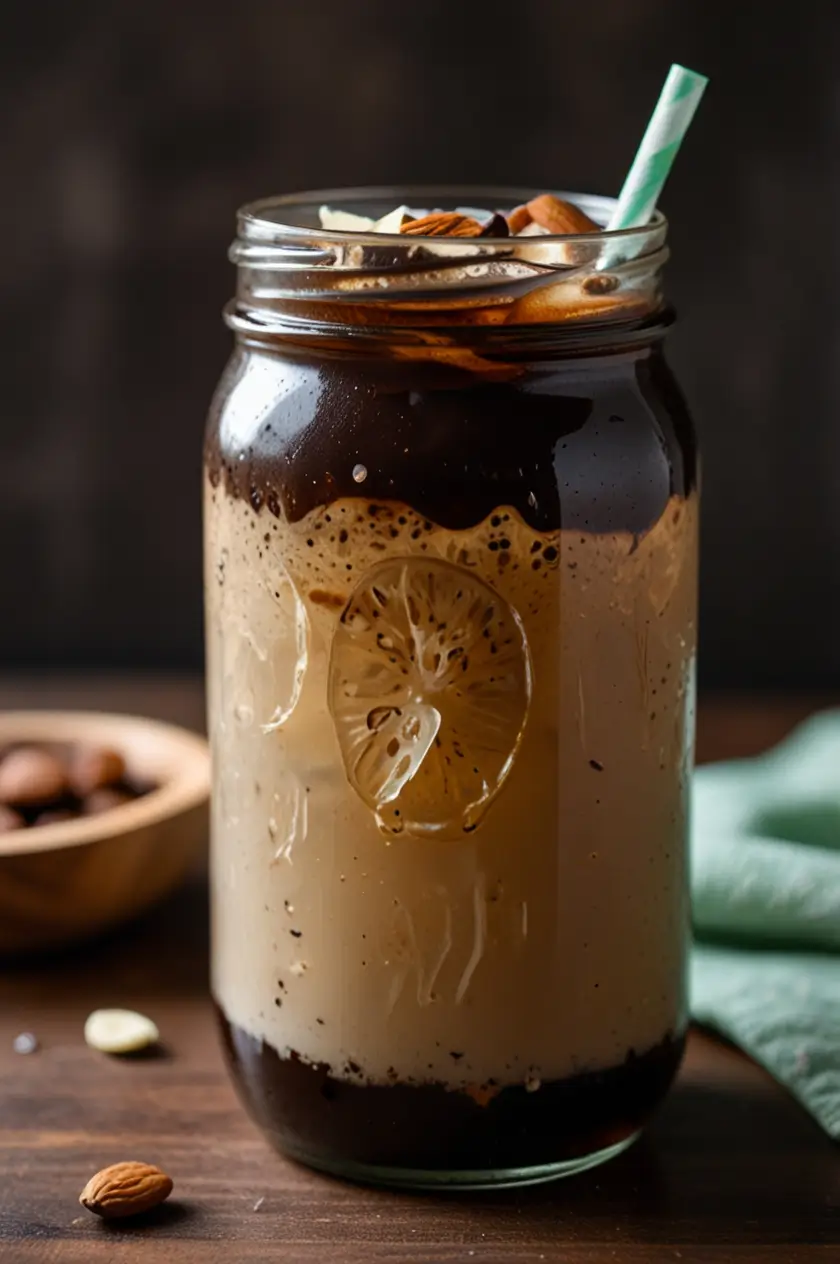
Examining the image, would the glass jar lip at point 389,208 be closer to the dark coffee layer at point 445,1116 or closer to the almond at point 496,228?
the almond at point 496,228

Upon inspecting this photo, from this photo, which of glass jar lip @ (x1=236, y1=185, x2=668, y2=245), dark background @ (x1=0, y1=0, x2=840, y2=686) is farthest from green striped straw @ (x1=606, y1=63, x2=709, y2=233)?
dark background @ (x1=0, y1=0, x2=840, y2=686)

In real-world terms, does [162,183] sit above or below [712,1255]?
above

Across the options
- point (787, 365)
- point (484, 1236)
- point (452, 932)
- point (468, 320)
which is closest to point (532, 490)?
point (468, 320)

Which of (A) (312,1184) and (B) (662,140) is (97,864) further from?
(B) (662,140)

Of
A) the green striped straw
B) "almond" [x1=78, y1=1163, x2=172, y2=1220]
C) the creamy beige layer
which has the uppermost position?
the green striped straw

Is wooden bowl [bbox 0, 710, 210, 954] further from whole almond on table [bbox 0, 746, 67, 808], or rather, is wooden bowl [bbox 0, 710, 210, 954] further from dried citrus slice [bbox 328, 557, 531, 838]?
dried citrus slice [bbox 328, 557, 531, 838]

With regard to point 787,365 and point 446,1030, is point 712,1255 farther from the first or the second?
point 787,365

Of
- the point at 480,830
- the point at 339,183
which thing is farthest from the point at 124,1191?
the point at 339,183
